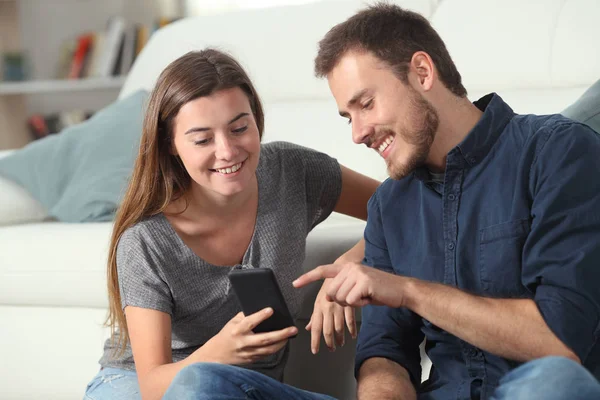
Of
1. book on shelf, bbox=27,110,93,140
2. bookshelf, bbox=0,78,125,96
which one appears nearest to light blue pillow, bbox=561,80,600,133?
bookshelf, bbox=0,78,125,96

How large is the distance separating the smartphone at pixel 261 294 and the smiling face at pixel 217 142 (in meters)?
0.29

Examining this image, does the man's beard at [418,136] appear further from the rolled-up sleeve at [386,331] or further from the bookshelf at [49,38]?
the bookshelf at [49,38]

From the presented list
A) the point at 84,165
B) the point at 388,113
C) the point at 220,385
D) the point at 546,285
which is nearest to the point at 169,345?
the point at 220,385

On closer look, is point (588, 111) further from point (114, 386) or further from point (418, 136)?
point (114, 386)

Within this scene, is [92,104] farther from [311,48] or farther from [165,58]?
[311,48]

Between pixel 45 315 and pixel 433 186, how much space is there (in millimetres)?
1218

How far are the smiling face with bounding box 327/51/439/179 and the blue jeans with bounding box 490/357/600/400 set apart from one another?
41 cm

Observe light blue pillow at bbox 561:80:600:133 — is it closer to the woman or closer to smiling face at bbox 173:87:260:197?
the woman

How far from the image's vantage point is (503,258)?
1241 mm

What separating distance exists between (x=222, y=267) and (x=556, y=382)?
0.79 metres

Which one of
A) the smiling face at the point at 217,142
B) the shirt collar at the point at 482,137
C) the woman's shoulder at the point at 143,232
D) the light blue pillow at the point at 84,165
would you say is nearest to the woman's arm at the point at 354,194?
the smiling face at the point at 217,142

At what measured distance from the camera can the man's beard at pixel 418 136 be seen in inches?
51.6

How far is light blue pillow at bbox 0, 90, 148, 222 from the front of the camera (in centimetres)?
241

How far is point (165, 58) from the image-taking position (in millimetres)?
2803
